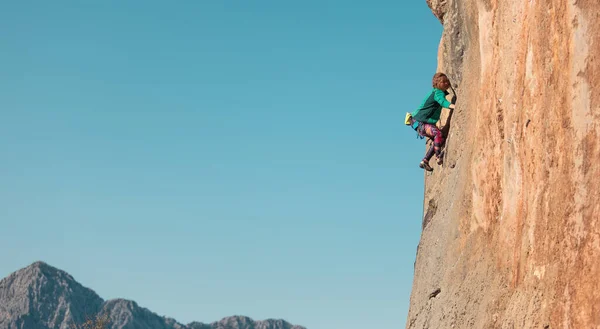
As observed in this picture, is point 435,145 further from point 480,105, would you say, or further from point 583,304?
point 583,304

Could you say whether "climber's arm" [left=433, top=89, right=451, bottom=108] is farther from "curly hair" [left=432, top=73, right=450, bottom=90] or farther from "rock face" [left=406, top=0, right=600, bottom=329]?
"rock face" [left=406, top=0, right=600, bottom=329]

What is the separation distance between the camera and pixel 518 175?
11484 mm

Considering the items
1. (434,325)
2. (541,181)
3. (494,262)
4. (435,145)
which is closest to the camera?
(541,181)

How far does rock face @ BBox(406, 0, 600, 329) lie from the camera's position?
30.7 feet

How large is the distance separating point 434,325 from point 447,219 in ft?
5.96

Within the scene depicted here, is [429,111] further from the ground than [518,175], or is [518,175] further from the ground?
[429,111]

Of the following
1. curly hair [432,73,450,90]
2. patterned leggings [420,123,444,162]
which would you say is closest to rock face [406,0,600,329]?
curly hair [432,73,450,90]

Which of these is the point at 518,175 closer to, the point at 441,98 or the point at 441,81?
the point at 441,98

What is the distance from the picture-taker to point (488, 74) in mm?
13102

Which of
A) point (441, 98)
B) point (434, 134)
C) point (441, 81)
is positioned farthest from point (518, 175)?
point (434, 134)

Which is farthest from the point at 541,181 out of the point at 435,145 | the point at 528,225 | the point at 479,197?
the point at 435,145

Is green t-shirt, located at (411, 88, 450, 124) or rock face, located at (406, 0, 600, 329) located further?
green t-shirt, located at (411, 88, 450, 124)

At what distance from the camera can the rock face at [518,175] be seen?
936cm

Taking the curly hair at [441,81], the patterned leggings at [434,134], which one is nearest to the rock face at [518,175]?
the curly hair at [441,81]
